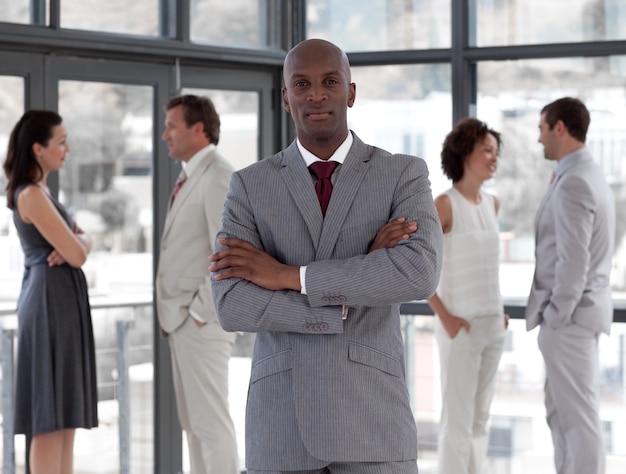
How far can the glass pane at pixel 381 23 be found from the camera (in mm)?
5156

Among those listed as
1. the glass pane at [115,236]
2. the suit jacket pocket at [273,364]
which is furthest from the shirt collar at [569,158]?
the suit jacket pocket at [273,364]

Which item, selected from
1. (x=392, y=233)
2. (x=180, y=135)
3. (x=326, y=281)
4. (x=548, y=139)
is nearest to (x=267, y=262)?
(x=326, y=281)

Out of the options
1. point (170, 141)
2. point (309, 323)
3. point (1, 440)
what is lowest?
point (1, 440)

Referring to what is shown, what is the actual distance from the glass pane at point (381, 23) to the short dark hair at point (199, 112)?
1229 mm

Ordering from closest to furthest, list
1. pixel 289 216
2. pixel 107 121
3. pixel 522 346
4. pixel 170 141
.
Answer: pixel 289 216 → pixel 170 141 → pixel 107 121 → pixel 522 346

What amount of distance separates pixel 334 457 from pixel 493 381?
95.9 inches

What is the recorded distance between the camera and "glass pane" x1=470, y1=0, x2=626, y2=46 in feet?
16.0

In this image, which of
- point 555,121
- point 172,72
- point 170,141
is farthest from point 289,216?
point 172,72

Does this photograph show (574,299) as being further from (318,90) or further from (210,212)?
(318,90)

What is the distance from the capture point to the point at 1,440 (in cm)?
436

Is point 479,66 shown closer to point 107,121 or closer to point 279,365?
point 107,121

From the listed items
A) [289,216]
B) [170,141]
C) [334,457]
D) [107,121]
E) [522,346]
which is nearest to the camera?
[334,457]

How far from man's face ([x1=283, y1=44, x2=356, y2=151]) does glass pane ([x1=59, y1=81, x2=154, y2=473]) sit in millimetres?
2531

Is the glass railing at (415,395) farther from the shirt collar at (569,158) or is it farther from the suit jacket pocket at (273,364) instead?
the suit jacket pocket at (273,364)
